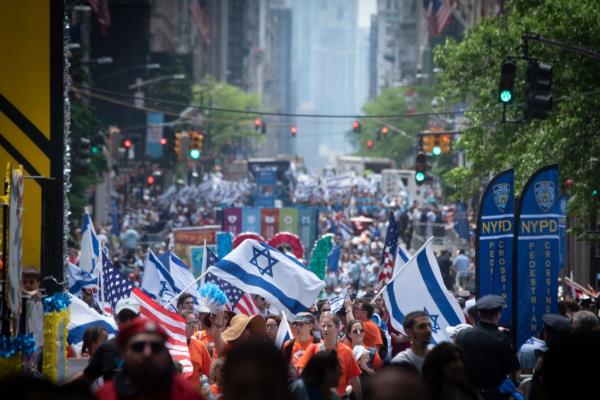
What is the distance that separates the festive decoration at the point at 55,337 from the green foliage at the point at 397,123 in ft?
267

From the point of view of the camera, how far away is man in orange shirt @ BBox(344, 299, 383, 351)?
44.5 feet

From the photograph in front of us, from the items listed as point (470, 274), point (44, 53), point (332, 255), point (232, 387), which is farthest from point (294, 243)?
point (232, 387)

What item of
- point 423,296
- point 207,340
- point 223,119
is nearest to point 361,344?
point 207,340

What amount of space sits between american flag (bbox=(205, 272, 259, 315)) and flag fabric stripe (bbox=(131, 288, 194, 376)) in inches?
157

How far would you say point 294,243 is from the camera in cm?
2720

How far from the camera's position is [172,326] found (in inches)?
483

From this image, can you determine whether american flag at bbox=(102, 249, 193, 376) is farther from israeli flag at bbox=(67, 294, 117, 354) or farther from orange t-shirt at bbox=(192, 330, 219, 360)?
israeli flag at bbox=(67, 294, 117, 354)

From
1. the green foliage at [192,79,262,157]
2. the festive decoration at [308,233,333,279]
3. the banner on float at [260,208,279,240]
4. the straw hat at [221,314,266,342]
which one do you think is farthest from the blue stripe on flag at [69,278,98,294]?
the green foliage at [192,79,262,157]

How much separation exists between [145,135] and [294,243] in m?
52.8

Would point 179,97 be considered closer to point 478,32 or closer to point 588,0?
point 478,32

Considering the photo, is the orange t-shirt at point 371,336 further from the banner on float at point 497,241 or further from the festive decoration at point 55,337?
the festive decoration at point 55,337

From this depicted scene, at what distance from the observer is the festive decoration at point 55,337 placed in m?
10.8

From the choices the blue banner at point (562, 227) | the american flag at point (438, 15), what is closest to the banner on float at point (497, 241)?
the blue banner at point (562, 227)

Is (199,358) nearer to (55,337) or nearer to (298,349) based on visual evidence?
(298,349)
